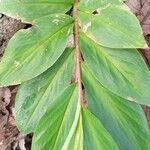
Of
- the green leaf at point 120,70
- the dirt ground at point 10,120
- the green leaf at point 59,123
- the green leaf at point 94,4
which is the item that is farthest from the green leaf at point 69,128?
the dirt ground at point 10,120

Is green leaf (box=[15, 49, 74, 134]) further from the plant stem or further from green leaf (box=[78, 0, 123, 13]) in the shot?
green leaf (box=[78, 0, 123, 13])

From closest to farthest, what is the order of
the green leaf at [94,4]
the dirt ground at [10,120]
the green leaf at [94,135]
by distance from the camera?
the green leaf at [94,135] < the green leaf at [94,4] < the dirt ground at [10,120]

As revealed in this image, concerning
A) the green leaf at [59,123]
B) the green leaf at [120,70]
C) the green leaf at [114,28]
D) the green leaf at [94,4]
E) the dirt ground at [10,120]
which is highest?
the green leaf at [94,4]

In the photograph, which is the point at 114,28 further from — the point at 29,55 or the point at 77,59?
the point at 29,55

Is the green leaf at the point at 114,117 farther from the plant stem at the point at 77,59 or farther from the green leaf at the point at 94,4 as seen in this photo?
the green leaf at the point at 94,4

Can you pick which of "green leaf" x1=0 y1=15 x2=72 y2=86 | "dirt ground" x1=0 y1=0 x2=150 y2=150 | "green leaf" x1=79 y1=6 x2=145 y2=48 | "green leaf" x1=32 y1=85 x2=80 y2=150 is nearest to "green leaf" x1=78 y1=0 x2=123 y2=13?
"green leaf" x1=79 y1=6 x2=145 y2=48

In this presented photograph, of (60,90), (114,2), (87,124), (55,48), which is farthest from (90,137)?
(114,2)

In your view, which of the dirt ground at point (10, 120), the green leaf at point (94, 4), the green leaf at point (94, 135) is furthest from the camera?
the dirt ground at point (10, 120)

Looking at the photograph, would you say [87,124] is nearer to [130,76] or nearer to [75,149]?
[75,149]
